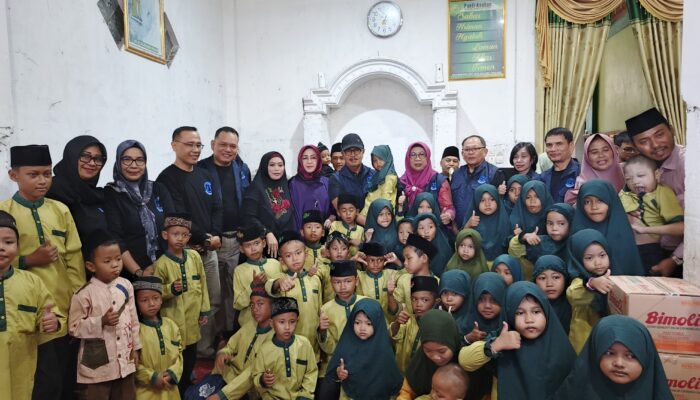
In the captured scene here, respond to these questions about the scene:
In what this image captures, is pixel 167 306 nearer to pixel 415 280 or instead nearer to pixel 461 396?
pixel 415 280

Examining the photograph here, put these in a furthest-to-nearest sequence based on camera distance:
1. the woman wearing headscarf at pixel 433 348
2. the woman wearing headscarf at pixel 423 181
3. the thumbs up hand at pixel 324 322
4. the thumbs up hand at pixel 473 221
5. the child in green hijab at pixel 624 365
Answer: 1. the woman wearing headscarf at pixel 423 181
2. the thumbs up hand at pixel 473 221
3. the thumbs up hand at pixel 324 322
4. the woman wearing headscarf at pixel 433 348
5. the child in green hijab at pixel 624 365

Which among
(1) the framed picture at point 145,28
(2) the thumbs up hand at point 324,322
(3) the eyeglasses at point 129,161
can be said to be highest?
(1) the framed picture at point 145,28

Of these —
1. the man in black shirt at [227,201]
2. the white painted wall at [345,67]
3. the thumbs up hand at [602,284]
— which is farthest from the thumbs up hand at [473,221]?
the white painted wall at [345,67]

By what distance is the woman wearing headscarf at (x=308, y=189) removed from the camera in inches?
155

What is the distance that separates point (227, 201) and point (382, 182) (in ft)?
4.21

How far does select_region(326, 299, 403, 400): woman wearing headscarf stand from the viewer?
101 inches

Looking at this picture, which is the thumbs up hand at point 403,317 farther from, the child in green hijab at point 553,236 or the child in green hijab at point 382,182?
the child in green hijab at point 382,182

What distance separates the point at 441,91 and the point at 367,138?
1.29m

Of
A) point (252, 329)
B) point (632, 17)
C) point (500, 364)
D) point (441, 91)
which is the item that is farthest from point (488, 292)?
point (632, 17)

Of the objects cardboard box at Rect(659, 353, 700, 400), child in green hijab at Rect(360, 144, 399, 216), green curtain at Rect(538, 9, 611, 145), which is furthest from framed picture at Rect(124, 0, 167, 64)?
cardboard box at Rect(659, 353, 700, 400)

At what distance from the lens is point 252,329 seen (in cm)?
285

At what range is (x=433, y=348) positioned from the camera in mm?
2223

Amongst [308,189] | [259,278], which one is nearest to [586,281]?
[259,278]

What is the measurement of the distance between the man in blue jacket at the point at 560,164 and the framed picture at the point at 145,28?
13.2ft
